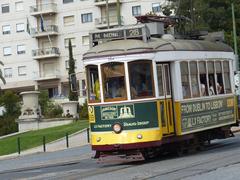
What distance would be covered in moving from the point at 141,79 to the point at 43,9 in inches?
2729

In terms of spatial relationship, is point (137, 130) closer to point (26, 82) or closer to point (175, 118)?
point (175, 118)

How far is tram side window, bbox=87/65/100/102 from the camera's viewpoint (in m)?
17.4

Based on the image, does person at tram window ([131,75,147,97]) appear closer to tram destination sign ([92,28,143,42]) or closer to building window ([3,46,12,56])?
tram destination sign ([92,28,143,42])

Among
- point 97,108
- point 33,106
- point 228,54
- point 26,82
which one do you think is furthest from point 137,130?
point 26,82

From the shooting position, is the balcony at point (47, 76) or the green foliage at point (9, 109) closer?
the green foliage at point (9, 109)

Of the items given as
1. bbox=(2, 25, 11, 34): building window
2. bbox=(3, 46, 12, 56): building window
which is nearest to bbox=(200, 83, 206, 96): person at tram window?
bbox=(3, 46, 12, 56): building window

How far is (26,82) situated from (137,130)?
232 ft

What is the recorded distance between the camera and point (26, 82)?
86062 millimetres

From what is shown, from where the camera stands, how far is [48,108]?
56.1 metres

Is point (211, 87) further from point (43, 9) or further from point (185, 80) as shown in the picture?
point (43, 9)

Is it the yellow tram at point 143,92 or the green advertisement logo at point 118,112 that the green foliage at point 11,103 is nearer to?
the yellow tram at point 143,92

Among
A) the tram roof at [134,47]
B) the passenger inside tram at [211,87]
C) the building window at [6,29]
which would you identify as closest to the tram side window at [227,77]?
the passenger inside tram at [211,87]

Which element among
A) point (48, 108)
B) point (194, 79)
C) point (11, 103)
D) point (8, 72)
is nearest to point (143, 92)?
point (194, 79)

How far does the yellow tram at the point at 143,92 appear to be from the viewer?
16734mm
